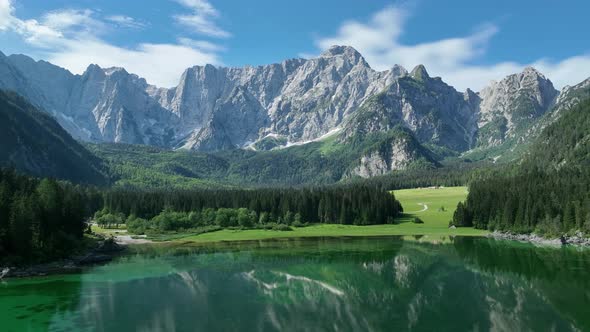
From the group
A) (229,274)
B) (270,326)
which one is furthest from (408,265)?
(270,326)

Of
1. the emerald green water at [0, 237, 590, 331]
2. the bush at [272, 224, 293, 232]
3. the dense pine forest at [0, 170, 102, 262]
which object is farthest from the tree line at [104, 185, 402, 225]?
the emerald green water at [0, 237, 590, 331]

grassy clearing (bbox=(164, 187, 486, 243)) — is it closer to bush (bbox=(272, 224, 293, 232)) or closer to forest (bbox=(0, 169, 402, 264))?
bush (bbox=(272, 224, 293, 232))

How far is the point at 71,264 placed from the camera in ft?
280

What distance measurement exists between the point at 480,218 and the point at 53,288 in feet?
387

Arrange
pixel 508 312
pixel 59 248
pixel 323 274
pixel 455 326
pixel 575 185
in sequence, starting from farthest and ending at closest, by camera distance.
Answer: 1. pixel 575 185
2. pixel 59 248
3. pixel 323 274
4. pixel 508 312
5. pixel 455 326

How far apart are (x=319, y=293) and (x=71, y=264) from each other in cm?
4950

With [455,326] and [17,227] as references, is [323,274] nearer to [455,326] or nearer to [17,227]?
[455,326]

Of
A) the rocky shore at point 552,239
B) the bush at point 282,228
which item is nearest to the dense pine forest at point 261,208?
the bush at point 282,228

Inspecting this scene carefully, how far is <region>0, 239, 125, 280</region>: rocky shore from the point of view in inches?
2906

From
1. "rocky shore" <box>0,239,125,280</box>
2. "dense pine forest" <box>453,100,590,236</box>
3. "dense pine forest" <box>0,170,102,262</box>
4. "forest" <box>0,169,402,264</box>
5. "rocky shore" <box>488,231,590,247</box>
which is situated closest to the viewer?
"rocky shore" <box>0,239,125,280</box>

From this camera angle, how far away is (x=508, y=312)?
49562 mm

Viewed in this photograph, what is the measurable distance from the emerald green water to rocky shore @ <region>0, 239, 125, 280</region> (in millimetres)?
4721

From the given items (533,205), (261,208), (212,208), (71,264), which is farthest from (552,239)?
(212,208)

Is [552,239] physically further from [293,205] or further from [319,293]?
[293,205]
